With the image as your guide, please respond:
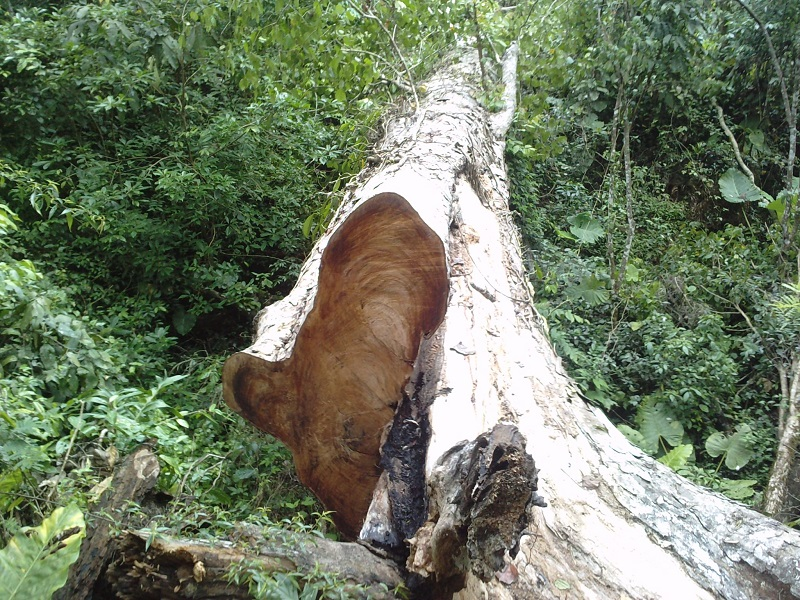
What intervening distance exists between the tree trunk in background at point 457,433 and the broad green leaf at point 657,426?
1.82 meters

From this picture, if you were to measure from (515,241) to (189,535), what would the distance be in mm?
2568

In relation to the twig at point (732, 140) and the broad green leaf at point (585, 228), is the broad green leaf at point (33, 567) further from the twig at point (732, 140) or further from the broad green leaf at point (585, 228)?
the twig at point (732, 140)

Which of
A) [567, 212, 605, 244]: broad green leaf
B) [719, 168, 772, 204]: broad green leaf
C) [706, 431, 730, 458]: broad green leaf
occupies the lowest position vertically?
[706, 431, 730, 458]: broad green leaf

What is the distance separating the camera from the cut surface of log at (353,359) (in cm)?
210

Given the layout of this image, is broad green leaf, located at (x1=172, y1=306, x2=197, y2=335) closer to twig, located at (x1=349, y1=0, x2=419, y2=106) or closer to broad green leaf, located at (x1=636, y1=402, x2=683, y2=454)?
twig, located at (x1=349, y1=0, x2=419, y2=106)

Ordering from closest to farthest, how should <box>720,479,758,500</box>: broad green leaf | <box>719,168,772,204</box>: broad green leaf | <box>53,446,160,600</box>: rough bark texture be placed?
<box>53,446,160,600</box>: rough bark texture < <box>720,479,758,500</box>: broad green leaf < <box>719,168,772,204</box>: broad green leaf

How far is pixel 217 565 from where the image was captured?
151 cm

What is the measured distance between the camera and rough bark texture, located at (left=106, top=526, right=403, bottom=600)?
59.2 inches

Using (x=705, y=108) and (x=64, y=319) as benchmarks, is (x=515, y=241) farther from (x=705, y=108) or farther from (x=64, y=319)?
(x=705, y=108)

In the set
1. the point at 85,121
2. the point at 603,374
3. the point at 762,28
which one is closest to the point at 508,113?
the point at 603,374

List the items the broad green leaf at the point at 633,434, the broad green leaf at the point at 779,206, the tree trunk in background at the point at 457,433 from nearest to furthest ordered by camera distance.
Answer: the tree trunk in background at the point at 457,433 < the broad green leaf at the point at 633,434 < the broad green leaf at the point at 779,206

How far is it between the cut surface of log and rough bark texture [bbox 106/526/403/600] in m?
0.76

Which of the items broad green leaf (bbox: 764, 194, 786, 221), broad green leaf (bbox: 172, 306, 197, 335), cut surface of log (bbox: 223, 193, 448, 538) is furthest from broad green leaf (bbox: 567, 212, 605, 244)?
cut surface of log (bbox: 223, 193, 448, 538)

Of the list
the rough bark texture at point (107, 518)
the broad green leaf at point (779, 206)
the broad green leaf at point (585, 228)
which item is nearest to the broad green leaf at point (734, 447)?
the broad green leaf at point (779, 206)
